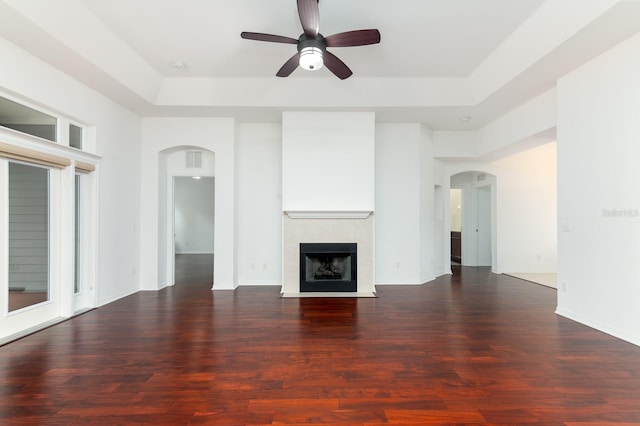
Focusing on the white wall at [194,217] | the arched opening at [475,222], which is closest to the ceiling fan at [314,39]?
the arched opening at [475,222]

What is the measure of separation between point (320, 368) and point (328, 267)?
2.88 meters

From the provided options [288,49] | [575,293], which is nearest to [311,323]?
[575,293]

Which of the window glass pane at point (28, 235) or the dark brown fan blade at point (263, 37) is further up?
the dark brown fan blade at point (263, 37)

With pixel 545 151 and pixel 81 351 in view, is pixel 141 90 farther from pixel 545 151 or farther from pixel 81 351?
pixel 545 151

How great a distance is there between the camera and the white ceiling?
3168 mm

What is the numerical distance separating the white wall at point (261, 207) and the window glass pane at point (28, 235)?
2.75m

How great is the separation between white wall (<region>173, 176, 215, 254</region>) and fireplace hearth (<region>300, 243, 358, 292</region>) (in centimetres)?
718

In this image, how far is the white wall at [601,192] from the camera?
3.17 meters

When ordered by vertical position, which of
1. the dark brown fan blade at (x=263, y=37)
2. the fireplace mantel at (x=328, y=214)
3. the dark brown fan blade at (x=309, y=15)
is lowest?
the fireplace mantel at (x=328, y=214)

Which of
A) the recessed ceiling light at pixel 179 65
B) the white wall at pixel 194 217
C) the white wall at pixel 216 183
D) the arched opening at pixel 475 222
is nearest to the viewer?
the recessed ceiling light at pixel 179 65

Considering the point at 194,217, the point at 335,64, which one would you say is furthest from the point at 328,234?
the point at 194,217

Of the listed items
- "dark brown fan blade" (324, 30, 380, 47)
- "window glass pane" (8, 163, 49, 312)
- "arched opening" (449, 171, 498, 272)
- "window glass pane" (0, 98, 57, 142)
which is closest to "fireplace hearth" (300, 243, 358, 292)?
"dark brown fan blade" (324, 30, 380, 47)

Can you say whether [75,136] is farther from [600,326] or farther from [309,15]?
[600,326]

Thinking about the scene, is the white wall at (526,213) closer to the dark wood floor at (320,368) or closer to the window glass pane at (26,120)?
the dark wood floor at (320,368)
